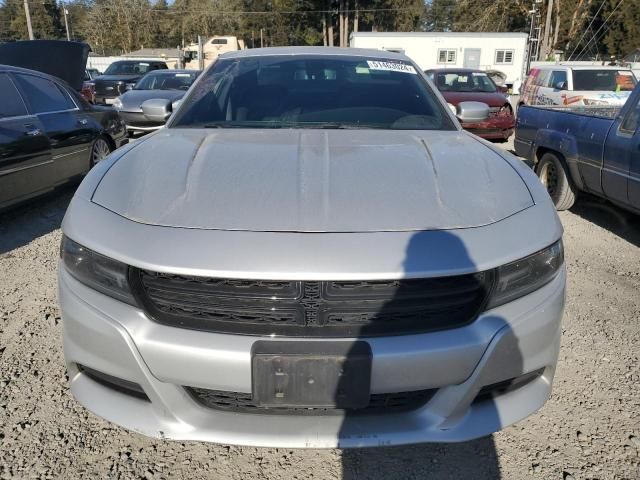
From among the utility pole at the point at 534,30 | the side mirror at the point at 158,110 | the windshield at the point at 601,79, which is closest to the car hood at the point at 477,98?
the windshield at the point at 601,79

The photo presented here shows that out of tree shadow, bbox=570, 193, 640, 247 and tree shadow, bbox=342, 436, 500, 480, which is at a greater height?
tree shadow, bbox=342, 436, 500, 480

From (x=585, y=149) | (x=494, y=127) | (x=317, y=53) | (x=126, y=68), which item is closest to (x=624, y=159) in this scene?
(x=585, y=149)

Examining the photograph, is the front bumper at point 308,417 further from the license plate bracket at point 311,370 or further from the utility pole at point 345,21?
the utility pole at point 345,21

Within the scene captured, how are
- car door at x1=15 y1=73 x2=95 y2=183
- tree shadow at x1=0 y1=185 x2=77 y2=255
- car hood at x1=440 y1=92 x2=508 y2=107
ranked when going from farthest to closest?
car hood at x1=440 y1=92 x2=508 y2=107, car door at x1=15 y1=73 x2=95 y2=183, tree shadow at x1=0 y1=185 x2=77 y2=255

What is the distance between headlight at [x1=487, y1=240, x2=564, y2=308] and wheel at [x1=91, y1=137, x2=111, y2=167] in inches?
219

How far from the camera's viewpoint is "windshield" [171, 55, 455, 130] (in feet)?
9.83

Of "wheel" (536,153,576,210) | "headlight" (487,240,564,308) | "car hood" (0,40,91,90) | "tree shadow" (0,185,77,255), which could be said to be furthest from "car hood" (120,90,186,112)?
"headlight" (487,240,564,308)

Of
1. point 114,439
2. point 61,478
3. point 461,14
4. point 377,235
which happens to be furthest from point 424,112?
point 461,14

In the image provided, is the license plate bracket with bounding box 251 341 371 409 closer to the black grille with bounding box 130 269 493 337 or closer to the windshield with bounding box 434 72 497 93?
the black grille with bounding box 130 269 493 337

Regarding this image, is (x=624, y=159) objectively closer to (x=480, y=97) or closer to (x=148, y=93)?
(x=480, y=97)

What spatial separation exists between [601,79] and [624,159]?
9.72 m

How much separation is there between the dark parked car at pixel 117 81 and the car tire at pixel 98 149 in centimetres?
849

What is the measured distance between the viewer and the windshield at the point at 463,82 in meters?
12.4

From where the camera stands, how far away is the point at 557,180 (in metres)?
5.84
